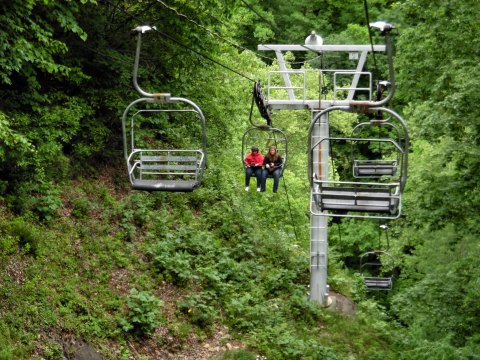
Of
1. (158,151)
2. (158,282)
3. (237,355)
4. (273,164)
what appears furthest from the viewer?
(273,164)

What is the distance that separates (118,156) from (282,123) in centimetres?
1557

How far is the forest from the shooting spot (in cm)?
1211

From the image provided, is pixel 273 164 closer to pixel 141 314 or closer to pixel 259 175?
pixel 259 175

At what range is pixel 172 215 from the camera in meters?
17.8

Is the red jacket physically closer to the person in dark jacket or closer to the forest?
the person in dark jacket

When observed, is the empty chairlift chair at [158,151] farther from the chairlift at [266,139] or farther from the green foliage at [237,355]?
the green foliage at [237,355]

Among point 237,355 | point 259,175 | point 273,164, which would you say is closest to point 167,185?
point 237,355

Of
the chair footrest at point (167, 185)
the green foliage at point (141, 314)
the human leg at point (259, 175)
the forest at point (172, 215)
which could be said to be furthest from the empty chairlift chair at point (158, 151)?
the green foliage at point (141, 314)

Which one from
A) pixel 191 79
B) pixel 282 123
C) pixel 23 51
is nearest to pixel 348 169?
pixel 282 123

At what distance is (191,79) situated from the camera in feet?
57.9

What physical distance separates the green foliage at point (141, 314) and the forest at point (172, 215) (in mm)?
38

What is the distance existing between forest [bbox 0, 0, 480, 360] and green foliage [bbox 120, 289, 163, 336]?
0.04 m

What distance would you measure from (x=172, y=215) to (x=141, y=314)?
15.3ft

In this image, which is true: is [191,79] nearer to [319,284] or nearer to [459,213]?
[319,284]
